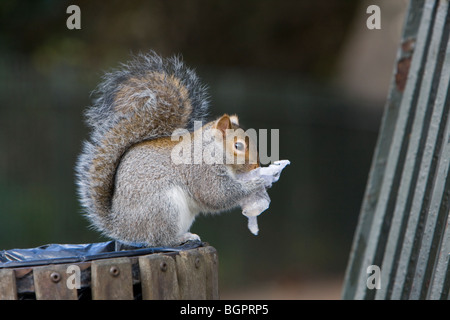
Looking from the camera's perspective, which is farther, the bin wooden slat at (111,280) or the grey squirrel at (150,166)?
the grey squirrel at (150,166)

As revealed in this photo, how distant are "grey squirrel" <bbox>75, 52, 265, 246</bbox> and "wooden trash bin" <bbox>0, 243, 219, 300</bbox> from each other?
32cm

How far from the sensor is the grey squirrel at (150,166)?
1.90 m

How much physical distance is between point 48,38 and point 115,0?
782 mm

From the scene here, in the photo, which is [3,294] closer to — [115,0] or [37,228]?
[37,228]

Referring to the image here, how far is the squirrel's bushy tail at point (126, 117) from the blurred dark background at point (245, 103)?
92.9 inches

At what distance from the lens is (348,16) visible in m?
6.93

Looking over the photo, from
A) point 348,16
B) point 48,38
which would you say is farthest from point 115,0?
point 348,16

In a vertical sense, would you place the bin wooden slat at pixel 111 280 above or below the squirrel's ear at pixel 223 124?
below

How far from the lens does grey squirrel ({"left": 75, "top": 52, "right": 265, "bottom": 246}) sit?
6.23ft

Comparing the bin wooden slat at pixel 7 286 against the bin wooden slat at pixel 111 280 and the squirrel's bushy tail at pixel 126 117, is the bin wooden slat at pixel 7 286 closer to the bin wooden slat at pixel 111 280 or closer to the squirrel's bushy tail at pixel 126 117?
the bin wooden slat at pixel 111 280

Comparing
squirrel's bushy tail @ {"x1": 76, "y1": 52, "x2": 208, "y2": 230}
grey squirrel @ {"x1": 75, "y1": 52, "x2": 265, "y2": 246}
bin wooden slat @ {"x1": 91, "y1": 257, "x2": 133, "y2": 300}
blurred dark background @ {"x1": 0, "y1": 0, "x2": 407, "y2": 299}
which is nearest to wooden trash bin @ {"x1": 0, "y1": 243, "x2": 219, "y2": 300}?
bin wooden slat @ {"x1": 91, "y1": 257, "x2": 133, "y2": 300}

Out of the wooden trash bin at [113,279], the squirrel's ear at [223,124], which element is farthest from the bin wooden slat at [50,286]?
the squirrel's ear at [223,124]

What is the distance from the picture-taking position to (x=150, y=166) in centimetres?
191

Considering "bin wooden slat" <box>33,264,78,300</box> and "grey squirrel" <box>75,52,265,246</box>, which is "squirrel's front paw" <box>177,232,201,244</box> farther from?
"bin wooden slat" <box>33,264,78,300</box>
